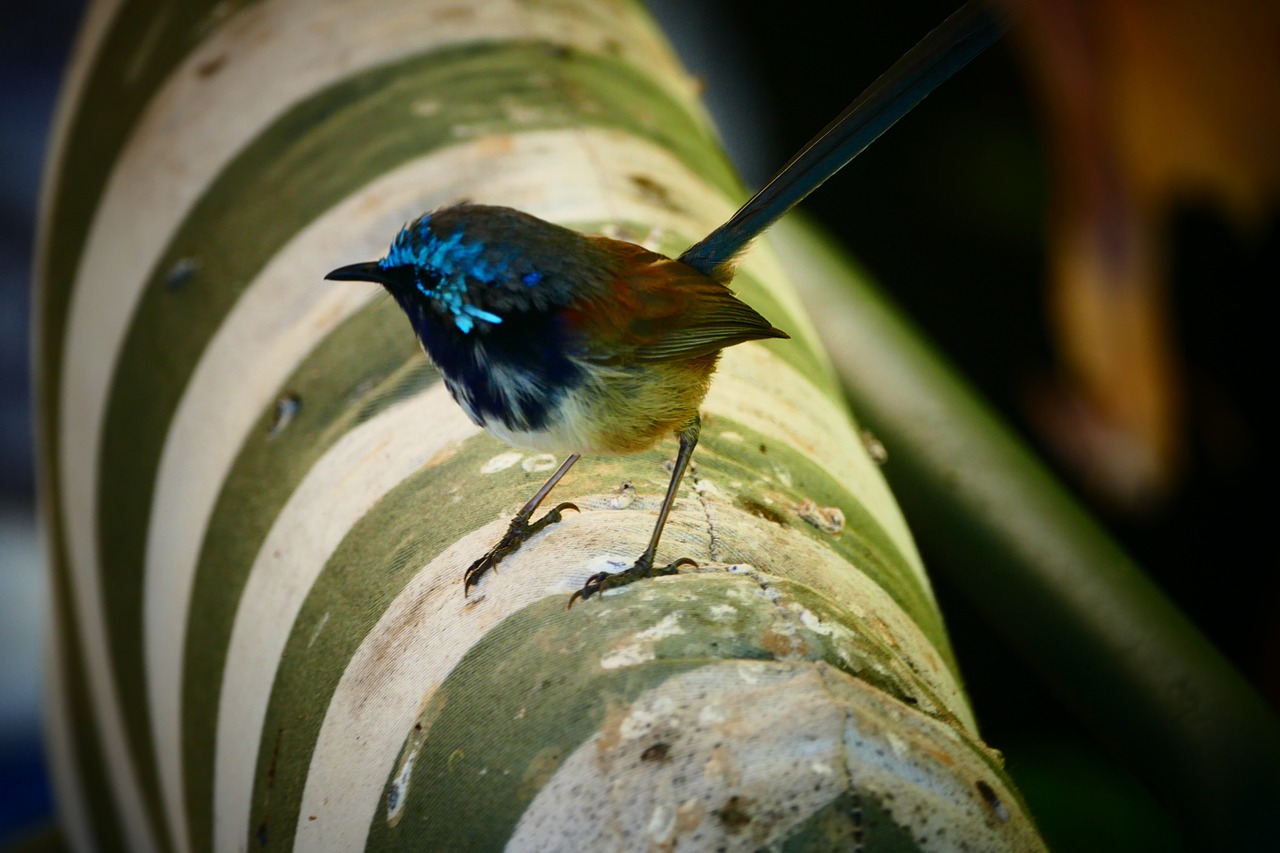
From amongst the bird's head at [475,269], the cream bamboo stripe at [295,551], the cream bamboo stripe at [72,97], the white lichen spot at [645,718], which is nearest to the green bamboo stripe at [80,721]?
the cream bamboo stripe at [72,97]

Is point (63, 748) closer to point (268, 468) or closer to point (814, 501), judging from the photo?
point (268, 468)

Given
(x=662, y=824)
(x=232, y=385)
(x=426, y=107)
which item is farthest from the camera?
(x=426, y=107)

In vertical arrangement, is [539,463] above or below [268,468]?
below

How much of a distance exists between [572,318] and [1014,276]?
1324mm

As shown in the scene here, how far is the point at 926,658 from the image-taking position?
0.75m

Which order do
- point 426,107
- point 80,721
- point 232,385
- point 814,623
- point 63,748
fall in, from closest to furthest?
point 814,623 < point 232,385 < point 426,107 < point 80,721 < point 63,748

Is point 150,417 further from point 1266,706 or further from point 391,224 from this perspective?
point 1266,706

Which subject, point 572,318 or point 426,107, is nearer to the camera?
point 572,318

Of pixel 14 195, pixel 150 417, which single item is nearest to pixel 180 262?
pixel 150 417

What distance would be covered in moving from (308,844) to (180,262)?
0.68m

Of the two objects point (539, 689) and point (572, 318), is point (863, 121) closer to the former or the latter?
point (572, 318)

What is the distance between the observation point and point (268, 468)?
0.93m

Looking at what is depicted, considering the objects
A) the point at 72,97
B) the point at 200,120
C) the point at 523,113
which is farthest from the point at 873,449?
the point at 72,97

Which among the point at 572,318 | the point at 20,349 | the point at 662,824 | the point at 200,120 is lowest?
the point at 662,824
